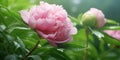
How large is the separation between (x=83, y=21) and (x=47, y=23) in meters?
0.15

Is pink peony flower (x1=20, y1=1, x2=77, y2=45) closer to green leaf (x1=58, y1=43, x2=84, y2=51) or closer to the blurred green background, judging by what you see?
A: green leaf (x1=58, y1=43, x2=84, y2=51)

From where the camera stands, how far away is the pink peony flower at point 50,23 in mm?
713

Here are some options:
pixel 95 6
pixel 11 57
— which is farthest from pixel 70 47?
pixel 95 6

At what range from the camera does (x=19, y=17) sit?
0.74 meters

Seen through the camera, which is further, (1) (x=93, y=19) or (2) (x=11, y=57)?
(1) (x=93, y=19)

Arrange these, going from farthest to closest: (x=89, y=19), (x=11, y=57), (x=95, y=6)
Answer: (x=95, y=6) < (x=89, y=19) < (x=11, y=57)

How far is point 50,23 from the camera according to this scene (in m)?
0.72

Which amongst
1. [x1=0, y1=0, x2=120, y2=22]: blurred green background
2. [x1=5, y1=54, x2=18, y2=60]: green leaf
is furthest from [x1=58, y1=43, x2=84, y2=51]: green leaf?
[x1=0, y1=0, x2=120, y2=22]: blurred green background

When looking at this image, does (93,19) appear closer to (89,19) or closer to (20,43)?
(89,19)

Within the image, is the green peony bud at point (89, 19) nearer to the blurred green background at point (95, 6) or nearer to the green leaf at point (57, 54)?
the green leaf at point (57, 54)

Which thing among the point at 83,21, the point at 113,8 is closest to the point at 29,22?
the point at 83,21

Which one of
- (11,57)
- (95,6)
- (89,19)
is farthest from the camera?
(95,6)

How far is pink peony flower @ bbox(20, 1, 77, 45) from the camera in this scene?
713 millimetres

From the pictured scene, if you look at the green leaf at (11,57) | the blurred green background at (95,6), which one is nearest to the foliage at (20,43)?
the green leaf at (11,57)
